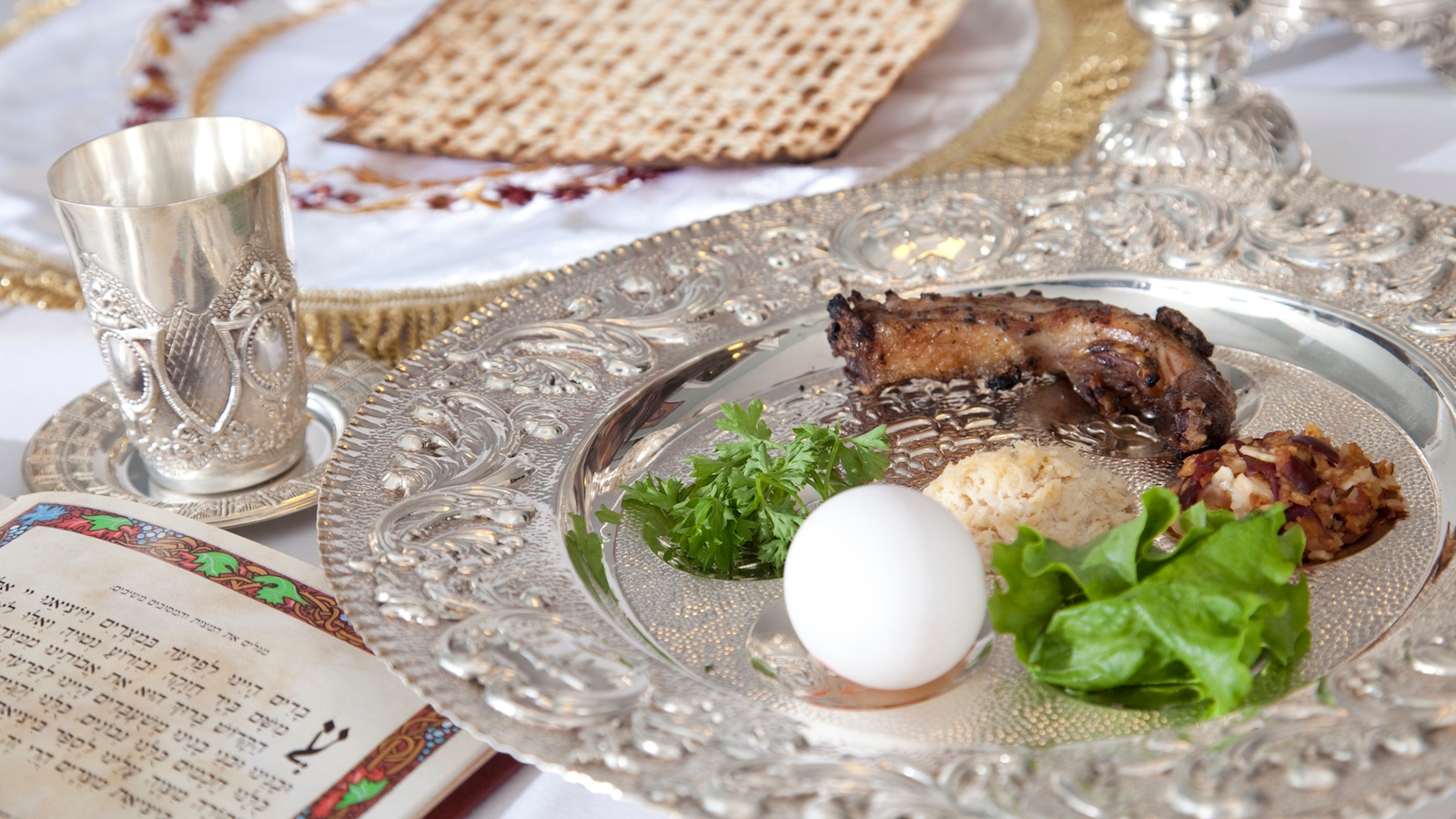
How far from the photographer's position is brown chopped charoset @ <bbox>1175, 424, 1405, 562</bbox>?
945mm

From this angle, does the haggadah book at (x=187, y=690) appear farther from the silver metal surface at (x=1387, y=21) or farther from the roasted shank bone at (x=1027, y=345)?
the silver metal surface at (x=1387, y=21)

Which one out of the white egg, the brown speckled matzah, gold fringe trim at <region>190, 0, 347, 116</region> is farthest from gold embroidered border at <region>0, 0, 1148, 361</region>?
the white egg

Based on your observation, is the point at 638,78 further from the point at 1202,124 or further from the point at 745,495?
the point at 745,495

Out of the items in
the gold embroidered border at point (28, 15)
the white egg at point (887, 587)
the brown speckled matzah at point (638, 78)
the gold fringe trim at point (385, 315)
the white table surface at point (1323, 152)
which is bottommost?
the white table surface at point (1323, 152)

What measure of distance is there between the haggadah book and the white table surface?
10 centimetres

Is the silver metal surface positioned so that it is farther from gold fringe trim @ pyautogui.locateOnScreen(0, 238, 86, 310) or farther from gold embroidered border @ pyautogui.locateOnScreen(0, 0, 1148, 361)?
gold fringe trim @ pyautogui.locateOnScreen(0, 238, 86, 310)

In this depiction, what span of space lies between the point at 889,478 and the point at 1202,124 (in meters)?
0.77

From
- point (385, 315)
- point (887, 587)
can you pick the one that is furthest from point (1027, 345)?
point (385, 315)

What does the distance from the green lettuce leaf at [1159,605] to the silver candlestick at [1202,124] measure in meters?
0.83

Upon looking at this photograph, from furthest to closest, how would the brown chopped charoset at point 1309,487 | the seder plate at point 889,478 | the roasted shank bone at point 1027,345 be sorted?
the roasted shank bone at point 1027,345 < the brown chopped charoset at point 1309,487 < the seder plate at point 889,478

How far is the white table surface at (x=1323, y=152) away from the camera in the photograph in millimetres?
1324

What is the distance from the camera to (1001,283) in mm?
1324

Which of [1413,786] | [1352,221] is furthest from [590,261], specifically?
[1413,786]

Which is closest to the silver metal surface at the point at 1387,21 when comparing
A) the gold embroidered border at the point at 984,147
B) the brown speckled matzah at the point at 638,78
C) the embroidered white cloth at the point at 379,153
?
the gold embroidered border at the point at 984,147
